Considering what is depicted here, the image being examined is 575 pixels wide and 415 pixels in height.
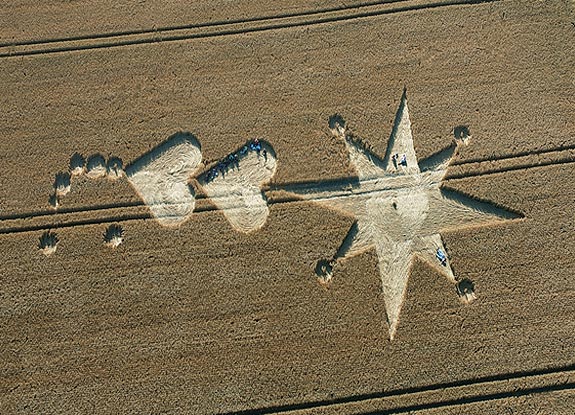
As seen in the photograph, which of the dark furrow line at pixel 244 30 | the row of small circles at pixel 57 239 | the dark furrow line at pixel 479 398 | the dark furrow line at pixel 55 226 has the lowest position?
the dark furrow line at pixel 479 398

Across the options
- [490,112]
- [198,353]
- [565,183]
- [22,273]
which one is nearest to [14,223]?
[22,273]

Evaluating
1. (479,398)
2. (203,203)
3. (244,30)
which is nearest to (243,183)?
(203,203)

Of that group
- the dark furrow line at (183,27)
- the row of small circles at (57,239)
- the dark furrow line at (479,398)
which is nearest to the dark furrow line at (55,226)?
the row of small circles at (57,239)

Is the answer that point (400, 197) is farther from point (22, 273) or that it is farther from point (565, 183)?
point (22, 273)

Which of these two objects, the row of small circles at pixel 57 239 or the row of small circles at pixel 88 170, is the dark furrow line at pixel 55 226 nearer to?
the row of small circles at pixel 57 239

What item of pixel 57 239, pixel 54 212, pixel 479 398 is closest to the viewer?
pixel 479 398

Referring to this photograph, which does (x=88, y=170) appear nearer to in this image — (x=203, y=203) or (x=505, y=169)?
(x=203, y=203)
